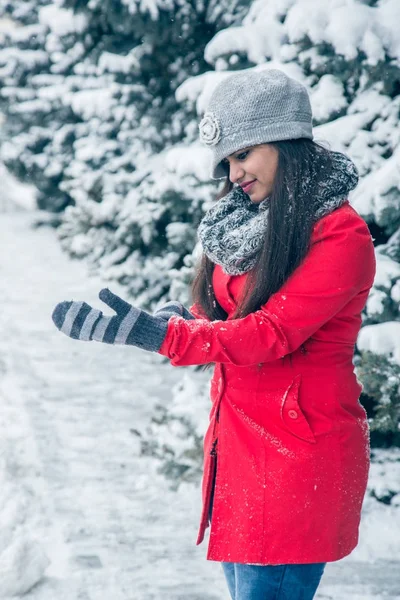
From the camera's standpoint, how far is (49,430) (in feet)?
17.8

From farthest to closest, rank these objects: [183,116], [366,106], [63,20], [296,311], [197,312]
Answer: [63,20] < [183,116] < [366,106] < [197,312] < [296,311]

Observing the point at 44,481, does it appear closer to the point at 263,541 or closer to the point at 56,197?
the point at 263,541

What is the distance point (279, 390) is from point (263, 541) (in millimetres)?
436

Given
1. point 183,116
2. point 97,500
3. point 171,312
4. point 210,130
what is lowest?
point 97,500

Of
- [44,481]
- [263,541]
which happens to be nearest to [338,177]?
[263,541]

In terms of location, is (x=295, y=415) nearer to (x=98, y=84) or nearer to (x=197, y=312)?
(x=197, y=312)

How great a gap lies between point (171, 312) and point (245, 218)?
1.28ft

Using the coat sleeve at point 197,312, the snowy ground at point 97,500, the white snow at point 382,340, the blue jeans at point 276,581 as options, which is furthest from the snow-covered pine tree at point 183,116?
the blue jeans at point 276,581

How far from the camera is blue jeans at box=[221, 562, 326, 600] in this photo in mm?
2084

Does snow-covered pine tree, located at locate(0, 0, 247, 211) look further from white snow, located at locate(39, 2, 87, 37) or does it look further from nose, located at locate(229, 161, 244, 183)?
nose, located at locate(229, 161, 244, 183)

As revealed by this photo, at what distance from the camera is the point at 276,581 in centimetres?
210

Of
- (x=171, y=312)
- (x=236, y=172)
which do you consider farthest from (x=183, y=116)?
(x=171, y=312)

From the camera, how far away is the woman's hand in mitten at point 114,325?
6.29 ft

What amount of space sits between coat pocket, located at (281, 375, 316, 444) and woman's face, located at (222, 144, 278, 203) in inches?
22.6
